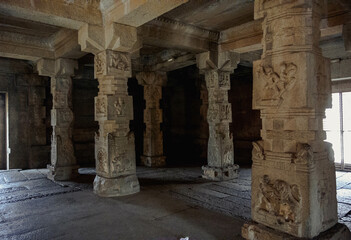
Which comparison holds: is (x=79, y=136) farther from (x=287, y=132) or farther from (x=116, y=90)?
(x=287, y=132)

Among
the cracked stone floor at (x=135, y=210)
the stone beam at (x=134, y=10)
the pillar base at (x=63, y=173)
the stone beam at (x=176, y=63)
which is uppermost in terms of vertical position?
the stone beam at (x=134, y=10)

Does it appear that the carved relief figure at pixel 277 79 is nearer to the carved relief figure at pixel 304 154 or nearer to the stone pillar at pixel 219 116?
the carved relief figure at pixel 304 154

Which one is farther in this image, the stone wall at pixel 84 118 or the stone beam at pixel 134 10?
the stone wall at pixel 84 118

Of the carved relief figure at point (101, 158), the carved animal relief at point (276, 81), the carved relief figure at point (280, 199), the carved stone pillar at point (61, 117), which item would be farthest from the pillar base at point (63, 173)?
the carved animal relief at point (276, 81)

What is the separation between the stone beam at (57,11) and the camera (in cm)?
383

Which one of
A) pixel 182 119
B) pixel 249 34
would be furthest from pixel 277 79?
pixel 182 119

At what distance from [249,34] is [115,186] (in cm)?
418

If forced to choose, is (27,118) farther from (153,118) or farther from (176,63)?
(176,63)

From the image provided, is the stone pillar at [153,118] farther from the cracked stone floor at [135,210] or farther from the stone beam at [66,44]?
the stone beam at [66,44]

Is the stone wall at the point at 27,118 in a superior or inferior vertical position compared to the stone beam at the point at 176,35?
inferior

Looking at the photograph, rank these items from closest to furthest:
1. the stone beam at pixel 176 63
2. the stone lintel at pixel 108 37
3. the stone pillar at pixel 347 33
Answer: the stone pillar at pixel 347 33, the stone lintel at pixel 108 37, the stone beam at pixel 176 63

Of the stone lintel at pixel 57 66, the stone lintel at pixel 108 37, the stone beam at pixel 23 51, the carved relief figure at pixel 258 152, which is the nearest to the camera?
the carved relief figure at pixel 258 152

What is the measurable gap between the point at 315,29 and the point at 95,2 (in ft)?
11.9

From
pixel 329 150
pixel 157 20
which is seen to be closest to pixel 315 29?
pixel 329 150
